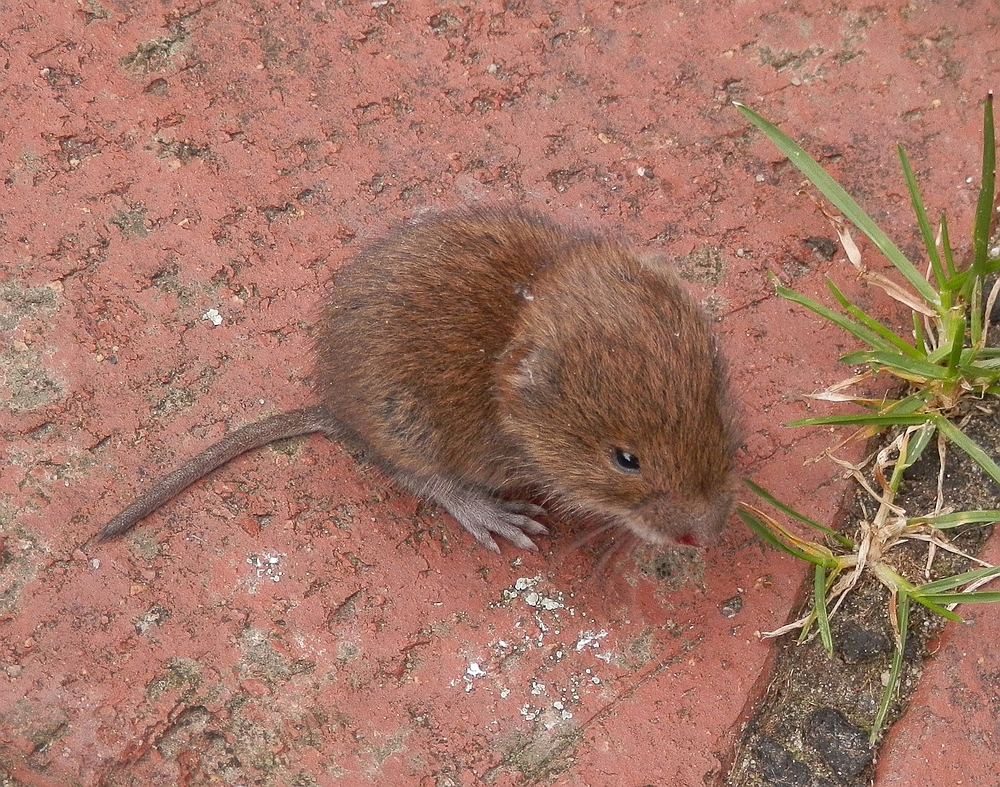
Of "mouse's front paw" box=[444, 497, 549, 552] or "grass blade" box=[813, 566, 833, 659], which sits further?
"mouse's front paw" box=[444, 497, 549, 552]

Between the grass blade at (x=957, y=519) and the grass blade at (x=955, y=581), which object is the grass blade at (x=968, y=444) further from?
the grass blade at (x=955, y=581)

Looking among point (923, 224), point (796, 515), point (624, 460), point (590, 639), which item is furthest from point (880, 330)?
→ point (590, 639)

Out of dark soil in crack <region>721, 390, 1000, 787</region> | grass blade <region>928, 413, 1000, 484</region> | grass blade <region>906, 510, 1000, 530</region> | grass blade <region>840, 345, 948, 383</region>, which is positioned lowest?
dark soil in crack <region>721, 390, 1000, 787</region>

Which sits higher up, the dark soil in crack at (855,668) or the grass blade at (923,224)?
the grass blade at (923,224)

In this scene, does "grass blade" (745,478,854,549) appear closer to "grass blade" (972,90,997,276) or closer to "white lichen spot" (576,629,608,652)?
"white lichen spot" (576,629,608,652)

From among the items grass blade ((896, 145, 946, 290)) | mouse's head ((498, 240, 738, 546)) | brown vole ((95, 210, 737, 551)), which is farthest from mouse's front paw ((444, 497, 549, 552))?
grass blade ((896, 145, 946, 290))

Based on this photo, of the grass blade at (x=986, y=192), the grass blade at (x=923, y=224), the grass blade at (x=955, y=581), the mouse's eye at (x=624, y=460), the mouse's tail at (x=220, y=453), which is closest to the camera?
the grass blade at (x=986, y=192)

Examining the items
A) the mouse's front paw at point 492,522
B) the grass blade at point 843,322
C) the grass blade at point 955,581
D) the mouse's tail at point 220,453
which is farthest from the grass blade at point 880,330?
the mouse's tail at point 220,453

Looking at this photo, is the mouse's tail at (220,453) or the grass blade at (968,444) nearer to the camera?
the grass blade at (968,444)

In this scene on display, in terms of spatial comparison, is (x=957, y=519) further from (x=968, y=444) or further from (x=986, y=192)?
(x=986, y=192)
